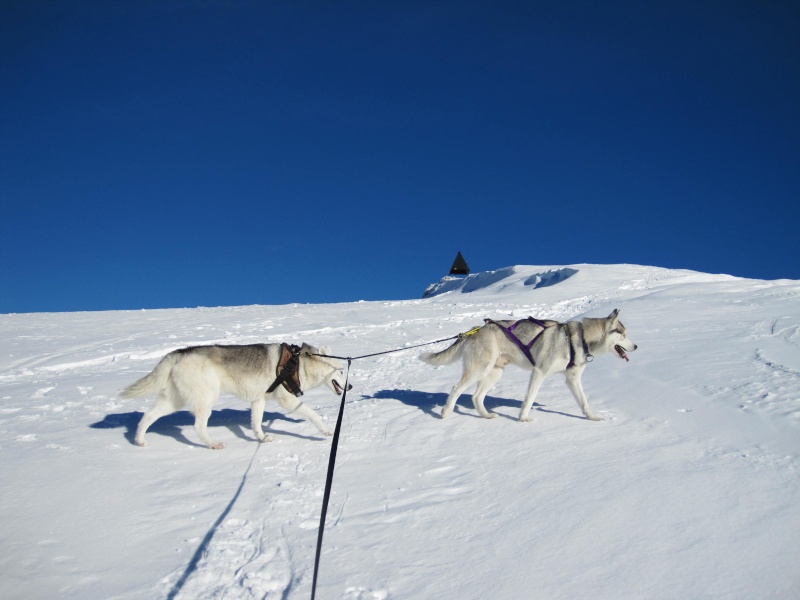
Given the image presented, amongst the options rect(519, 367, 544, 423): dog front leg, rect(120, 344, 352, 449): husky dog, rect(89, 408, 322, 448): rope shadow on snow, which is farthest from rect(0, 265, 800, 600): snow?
rect(120, 344, 352, 449): husky dog

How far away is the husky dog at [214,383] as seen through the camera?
667 centimetres

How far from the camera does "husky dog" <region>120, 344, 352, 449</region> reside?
667 cm

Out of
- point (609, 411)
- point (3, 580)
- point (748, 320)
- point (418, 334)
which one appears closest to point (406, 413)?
point (609, 411)

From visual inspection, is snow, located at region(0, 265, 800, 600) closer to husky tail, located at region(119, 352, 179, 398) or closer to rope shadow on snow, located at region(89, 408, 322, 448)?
rope shadow on snow, located at region(89, 408, 322, 448)

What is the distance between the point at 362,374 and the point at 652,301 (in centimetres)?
1335

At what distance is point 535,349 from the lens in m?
7.72

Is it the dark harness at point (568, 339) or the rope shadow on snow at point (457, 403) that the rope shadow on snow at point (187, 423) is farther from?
the dark harness at point (568, 339)

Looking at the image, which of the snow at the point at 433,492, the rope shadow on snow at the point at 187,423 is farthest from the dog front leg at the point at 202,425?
the rope shadow on snow at the point at 187,423

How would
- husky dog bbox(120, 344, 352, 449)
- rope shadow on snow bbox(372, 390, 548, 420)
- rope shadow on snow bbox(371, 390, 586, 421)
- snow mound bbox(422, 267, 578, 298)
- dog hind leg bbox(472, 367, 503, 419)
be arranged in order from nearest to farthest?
husky dog bbox(120, 344, 352, 449), dog hind leg bbox(472, 367, 503, 419), rope shadow on snow bbox(371, 390, 586, 421), rope shadow on snow bbox(372, 390, 548, 420), snow mound bbox(422, 267, 578, 298)

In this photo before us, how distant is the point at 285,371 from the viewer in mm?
7066

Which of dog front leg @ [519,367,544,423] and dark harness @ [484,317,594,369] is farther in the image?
dark harness @ [484,317,594,369]

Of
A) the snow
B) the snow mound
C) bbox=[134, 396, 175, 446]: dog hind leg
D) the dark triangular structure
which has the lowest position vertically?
the snow

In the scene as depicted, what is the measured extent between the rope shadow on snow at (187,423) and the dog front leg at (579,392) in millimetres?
3731

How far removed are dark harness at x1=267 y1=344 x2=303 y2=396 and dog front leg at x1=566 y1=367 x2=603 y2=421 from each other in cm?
393
